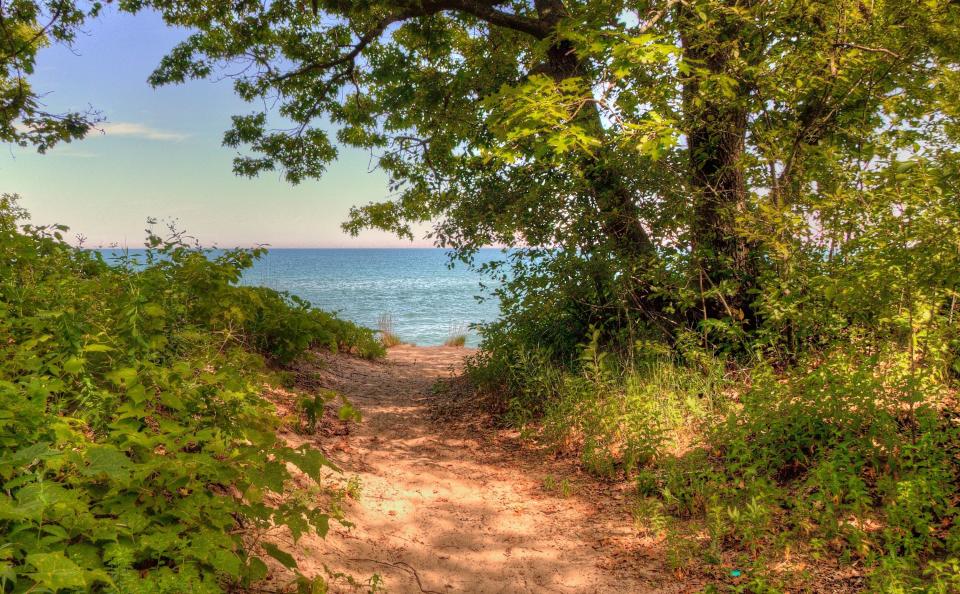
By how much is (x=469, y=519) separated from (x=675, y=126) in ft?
14.2

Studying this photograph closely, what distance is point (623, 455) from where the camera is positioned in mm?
5117

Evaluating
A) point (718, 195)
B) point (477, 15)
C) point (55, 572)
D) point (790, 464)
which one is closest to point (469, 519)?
point (790, 464)

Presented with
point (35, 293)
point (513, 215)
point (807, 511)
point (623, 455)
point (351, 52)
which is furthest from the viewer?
point (351, 52)

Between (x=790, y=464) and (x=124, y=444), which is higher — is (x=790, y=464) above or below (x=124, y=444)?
below

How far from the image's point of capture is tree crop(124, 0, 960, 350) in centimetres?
508

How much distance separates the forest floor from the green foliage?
492 mm

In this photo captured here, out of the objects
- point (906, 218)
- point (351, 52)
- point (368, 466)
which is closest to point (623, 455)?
point (368, 466)

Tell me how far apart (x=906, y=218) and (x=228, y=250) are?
20.8 ft

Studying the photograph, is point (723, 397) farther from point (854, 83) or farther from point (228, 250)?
point (228, 250)

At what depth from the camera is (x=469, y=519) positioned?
4504 millimetres

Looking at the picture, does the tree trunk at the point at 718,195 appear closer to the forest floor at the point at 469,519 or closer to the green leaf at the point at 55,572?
the forest floor at the point at 469,519

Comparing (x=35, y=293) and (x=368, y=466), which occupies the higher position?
(x=35, y=293)

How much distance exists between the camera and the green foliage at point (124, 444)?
2180mm

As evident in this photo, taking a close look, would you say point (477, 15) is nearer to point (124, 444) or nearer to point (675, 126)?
point (675, 126)
